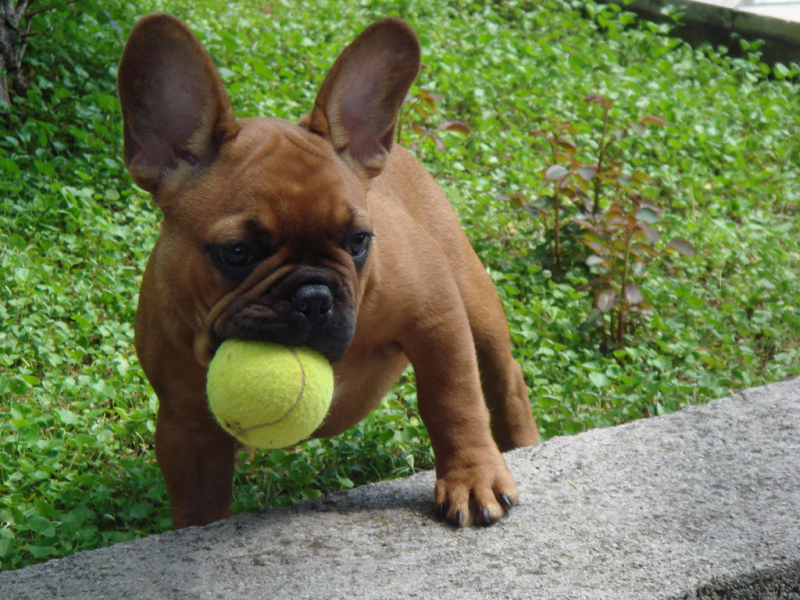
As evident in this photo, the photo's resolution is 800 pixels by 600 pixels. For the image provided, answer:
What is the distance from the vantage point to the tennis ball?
2.65 meters

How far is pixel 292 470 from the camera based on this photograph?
3887 mm

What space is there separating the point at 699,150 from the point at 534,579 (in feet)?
16.8

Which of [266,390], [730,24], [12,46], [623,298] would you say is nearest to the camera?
[266,390]

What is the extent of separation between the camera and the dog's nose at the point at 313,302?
8.84 ft

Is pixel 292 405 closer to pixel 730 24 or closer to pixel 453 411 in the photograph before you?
pixel 453 411

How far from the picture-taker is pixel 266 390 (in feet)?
8.63

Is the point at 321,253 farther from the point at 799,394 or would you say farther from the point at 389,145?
the point at 799,394

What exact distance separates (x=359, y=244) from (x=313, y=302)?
341mm

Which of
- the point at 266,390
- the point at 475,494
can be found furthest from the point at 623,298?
the point at 266,390

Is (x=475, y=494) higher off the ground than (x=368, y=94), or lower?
lower

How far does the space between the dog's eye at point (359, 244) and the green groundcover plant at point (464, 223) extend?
1232mm

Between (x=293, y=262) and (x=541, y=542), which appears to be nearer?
(x=293, y=262)

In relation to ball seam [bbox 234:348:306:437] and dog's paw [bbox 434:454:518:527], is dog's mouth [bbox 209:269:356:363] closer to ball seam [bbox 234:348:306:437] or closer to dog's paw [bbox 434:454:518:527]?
ball seam [bbox 234:348:306:437]

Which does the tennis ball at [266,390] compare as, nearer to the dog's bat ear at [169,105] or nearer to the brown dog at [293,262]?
the brown dog at [293,262]
